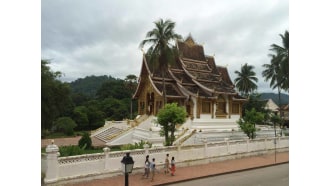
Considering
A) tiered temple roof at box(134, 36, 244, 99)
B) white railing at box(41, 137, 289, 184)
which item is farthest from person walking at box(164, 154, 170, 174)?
tiered temple roof at box(134, 36, 244, 99)

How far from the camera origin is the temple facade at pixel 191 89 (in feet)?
71.5

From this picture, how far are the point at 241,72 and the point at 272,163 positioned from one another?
25161 mm

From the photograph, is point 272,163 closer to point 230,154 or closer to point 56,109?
point 230,154


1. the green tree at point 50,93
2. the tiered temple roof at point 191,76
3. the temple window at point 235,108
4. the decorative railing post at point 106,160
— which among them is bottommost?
the decorative railing post at point 106,160

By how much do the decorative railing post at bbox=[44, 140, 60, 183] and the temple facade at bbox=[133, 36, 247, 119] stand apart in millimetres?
12874

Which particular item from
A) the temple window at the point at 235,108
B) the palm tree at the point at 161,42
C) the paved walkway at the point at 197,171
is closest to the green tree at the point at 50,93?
the paved walkway at the point at 197,171

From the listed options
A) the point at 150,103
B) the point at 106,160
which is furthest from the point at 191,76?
the point at 106,160

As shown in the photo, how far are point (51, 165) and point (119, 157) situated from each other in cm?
248

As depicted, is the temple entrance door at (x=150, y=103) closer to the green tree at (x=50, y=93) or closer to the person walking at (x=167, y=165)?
the green tree at (x=50, y=93)

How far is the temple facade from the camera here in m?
21.8

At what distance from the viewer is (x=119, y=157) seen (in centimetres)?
1034

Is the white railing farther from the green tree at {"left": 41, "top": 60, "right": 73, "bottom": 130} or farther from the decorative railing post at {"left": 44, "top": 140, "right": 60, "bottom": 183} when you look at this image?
the green tree at {"left": 41, "top": 60, "right": 73, "bottom": 130}

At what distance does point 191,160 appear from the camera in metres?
12.6
